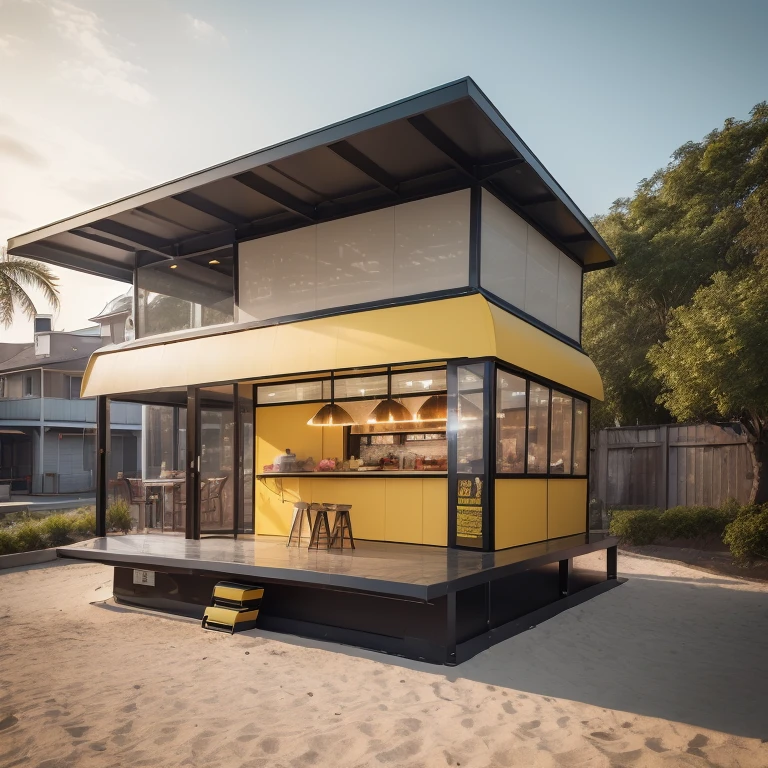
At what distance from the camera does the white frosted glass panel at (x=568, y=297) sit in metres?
10.5

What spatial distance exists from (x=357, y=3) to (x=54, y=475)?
21.9 m

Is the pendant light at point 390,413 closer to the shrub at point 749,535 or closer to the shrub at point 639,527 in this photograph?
the shrub at point 749,535

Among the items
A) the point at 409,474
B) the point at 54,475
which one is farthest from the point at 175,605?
the point at 54,475

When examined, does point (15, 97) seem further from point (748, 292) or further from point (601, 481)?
point (601, 481)

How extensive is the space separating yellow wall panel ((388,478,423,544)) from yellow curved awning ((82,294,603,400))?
1.88 metres

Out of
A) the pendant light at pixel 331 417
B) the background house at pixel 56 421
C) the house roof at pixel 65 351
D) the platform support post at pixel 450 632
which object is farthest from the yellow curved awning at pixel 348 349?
the house roof at pixel 65 351

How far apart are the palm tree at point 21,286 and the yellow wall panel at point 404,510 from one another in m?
12.7

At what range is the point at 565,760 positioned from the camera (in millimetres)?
3965

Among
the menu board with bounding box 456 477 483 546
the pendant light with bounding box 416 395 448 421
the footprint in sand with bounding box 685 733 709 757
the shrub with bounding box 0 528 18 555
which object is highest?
the pendant light with bounding box 416 395 448 421

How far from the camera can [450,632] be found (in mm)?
5816

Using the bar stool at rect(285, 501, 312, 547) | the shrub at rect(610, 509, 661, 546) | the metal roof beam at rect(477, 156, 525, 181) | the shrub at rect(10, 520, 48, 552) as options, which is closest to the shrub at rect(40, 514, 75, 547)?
the shrub at rect(10, 520, 48, 552)

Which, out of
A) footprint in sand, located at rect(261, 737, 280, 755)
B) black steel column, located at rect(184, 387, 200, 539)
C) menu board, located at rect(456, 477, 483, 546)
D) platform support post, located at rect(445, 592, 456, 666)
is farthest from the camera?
black steel column, located at rect(184, 387, 200, 539)

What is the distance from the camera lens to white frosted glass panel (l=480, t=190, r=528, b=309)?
7902mm

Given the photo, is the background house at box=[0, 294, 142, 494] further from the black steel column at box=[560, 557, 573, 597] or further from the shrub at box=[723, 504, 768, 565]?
the shrub at box=[723, 504, 768, 565]
